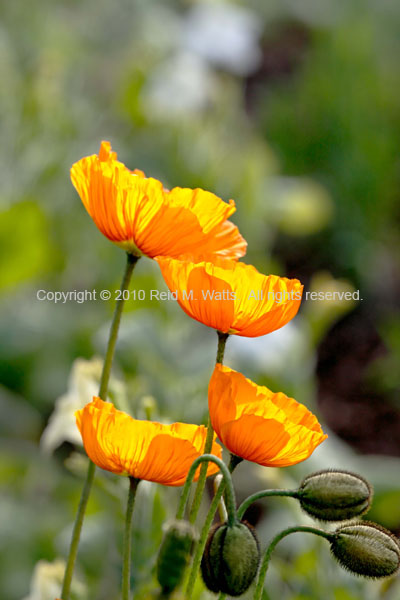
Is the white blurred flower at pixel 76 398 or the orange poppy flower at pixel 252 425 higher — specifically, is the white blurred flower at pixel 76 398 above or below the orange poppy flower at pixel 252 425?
above

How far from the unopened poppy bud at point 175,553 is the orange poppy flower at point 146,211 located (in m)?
0.16

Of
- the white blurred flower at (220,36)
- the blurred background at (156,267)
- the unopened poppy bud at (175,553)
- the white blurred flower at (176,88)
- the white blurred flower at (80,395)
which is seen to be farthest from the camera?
the white blurred flower at (220,36)

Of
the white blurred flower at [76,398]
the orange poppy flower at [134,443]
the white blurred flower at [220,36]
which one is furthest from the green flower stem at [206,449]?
the white blurred flower at [220,36]

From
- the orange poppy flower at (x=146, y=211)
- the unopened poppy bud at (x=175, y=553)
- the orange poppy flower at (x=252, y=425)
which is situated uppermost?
the orange poppy flower at (x=146, y=211)

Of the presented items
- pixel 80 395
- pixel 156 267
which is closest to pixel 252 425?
pixel 80 395

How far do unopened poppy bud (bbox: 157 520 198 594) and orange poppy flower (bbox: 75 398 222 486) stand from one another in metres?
0.06

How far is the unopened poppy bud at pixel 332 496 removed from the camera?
0.37 metres

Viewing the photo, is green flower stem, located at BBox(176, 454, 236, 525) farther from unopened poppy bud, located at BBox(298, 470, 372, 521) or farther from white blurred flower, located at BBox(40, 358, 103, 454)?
white blurred flower, located at BBox(40, 358, 103, 454)

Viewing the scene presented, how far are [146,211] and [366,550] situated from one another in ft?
0.63

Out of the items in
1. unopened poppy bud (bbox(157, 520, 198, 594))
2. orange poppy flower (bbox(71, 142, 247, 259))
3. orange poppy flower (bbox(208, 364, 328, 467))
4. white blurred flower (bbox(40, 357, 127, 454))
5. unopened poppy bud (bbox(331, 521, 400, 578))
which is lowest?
unopened poppy bud (bbox(157, 520, 198, 594))

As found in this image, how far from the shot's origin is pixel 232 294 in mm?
379

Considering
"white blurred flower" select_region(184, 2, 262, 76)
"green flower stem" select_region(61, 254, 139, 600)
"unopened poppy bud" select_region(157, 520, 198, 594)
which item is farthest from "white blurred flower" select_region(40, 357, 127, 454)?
"white blurred flower" select_region(184, 2, 262, 76)

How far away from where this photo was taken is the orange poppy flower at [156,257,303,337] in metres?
0.38

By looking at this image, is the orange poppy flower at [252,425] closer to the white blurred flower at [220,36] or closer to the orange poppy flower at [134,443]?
the orange poppy flower at [134,443]
